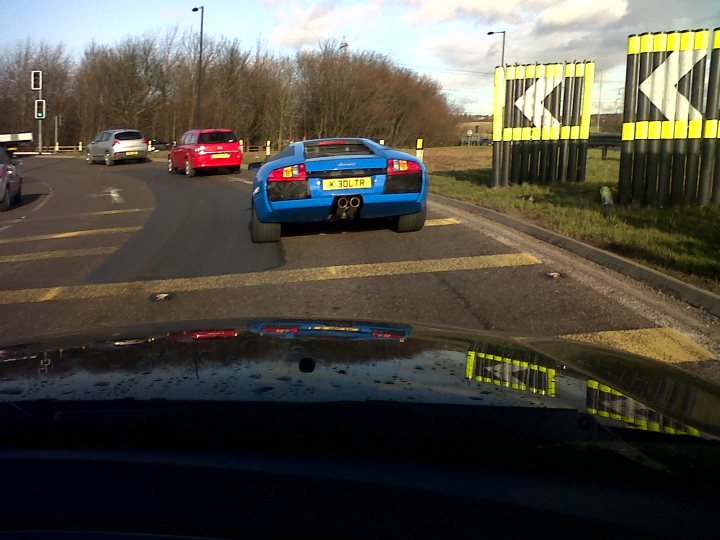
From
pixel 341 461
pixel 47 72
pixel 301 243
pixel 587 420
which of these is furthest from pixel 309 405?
pixel 47 72

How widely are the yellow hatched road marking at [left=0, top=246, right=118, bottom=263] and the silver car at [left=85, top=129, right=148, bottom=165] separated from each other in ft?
83.4

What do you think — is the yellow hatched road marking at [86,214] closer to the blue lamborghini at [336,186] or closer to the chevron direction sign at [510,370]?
the blue lamborghini at [336,186]

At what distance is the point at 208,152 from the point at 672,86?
17.2 m

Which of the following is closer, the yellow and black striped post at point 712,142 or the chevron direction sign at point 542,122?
the yellow and black striped post at point 712,142

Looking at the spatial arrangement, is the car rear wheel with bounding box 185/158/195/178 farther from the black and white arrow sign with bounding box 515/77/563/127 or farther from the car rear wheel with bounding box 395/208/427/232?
the car rear wheel with bounding box 395/208/427/232

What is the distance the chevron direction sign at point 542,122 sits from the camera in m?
14.2

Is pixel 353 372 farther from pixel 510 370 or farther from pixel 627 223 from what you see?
pixel 627 223

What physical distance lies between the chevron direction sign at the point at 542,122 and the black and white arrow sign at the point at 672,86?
368 cm

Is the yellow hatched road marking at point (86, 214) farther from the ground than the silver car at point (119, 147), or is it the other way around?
the silver car at point (119, 147)

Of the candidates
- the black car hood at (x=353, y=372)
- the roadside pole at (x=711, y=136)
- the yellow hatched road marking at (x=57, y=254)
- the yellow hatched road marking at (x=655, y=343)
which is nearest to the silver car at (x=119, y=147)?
the yellow hatched road marking at (x=57, y=254)

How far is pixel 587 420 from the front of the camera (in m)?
1.90

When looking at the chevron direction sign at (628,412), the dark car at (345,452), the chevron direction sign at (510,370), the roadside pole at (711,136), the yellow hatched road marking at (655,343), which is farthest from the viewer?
the roadside pole at (711,136)

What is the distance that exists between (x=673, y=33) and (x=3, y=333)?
979cm

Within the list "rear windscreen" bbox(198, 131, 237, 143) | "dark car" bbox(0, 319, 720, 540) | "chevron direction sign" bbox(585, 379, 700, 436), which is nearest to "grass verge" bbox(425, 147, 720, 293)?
"chevron direction sign" bbox(585, 379, 700, 436)
